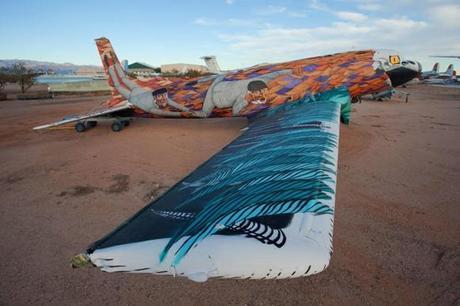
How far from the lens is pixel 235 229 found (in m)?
1.79

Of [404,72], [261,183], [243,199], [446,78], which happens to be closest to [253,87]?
[404,72]

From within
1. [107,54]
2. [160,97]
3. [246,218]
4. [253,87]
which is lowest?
[246,218]

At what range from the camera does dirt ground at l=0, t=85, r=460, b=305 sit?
→ 3.24 meters


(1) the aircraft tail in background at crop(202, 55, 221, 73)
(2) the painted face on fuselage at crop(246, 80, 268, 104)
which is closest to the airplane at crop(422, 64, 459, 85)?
(1) the aircraft tail in background at crop(202, 55, 221, 73)

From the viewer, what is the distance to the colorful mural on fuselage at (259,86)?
30.2 ft

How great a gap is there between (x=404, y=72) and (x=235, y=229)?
10206 mm

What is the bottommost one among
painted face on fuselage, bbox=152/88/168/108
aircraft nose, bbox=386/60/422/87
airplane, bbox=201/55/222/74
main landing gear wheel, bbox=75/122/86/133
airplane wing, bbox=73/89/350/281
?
main landing gear wheel, bbox=75/122/86/133

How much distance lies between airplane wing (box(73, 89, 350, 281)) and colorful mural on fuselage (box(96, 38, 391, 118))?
22.6ft

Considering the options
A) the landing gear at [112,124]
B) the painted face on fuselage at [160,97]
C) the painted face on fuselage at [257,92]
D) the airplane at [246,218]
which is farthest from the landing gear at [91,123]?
the airplane at [246,218]

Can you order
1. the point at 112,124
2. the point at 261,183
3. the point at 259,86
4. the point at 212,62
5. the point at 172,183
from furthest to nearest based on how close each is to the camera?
the point at 212,62 → the point at 112,124 → the point at 259,86 → the point at 172,183 → the point at 261,183

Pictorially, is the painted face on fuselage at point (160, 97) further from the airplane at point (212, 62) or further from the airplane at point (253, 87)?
the airplane at point (212, 62)

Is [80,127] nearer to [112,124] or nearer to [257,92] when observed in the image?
[112,124]

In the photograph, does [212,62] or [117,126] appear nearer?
[117,126]

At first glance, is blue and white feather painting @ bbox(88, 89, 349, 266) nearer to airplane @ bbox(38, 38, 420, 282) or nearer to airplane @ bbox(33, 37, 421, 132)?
airplane @ bbox(38, 38, 420, 282)
